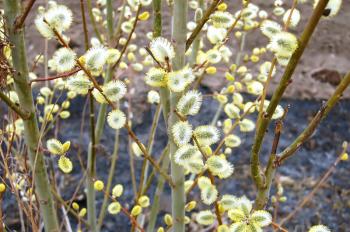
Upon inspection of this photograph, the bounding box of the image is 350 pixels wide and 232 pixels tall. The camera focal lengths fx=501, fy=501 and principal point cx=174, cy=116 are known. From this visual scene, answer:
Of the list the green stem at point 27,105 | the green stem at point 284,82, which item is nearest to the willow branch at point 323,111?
the green stem at point 284,82

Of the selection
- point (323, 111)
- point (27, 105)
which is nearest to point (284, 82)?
point (323, 111)

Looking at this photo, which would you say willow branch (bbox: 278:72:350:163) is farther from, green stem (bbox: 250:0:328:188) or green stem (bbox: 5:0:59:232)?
green stem (bbox: 5:0:59:232)

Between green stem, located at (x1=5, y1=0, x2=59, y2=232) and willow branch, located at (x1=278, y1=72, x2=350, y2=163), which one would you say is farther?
green stem, located at (x1=5, y1=0, x2=59, y2=232)

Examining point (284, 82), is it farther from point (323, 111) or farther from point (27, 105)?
point (27, 105)

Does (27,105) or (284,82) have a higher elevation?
(284,82)

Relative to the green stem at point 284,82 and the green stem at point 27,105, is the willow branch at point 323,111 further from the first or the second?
the green stem at point 27,105

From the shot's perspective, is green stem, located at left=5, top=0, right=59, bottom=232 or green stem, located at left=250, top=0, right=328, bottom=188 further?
green stem, located at left=5, top=0, right=59, bottom=232

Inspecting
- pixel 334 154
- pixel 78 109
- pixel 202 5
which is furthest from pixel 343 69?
pixel 202 5

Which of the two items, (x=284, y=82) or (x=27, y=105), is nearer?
(x=284, y=82)

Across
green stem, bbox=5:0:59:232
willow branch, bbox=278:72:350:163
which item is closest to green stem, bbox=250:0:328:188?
willow branch, bbox=278:72:350:163
